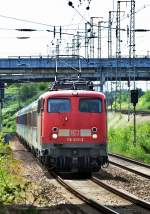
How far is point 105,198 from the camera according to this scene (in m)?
15.9

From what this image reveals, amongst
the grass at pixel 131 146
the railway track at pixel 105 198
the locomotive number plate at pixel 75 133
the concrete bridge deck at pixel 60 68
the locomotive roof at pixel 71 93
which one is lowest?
the grass at pixel 131 146

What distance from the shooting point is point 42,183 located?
749 inches

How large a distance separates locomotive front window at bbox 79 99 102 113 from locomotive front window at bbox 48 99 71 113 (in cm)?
44

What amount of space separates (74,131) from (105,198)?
545 centimetres

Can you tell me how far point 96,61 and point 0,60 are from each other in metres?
14.4

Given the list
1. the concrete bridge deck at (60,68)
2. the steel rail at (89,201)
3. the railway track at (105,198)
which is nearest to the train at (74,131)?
the railway track at (105,198)

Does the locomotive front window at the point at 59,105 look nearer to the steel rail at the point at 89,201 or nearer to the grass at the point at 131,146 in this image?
the steel rail at the point at 89,201

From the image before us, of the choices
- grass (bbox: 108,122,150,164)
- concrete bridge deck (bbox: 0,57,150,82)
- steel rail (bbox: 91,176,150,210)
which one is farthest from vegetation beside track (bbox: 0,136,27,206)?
concrete bridge deck (bbox: 0,57,150,82)

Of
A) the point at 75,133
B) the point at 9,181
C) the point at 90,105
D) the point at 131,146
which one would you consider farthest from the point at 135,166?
the point at 9,181

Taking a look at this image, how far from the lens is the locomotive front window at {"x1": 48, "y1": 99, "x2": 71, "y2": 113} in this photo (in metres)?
21.5

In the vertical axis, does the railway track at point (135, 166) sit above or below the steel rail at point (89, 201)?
below

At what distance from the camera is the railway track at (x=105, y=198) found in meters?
13.8

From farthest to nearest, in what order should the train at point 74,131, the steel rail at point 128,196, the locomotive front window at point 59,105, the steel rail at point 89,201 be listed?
1. the locomotive front window at point 59,105
2. the train at point 74,131
3. the steel rail at point 128,196
4. the steel rail at point 89,201

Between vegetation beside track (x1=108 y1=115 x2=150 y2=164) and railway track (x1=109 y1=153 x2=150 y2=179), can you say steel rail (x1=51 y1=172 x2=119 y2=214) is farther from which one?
vegetation beside track (x1=108 y1=115 x2=150 y2=164)
